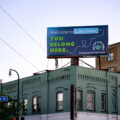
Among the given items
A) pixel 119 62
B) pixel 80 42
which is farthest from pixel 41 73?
pixel 119 62

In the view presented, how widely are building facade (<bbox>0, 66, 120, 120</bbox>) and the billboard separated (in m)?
3.10

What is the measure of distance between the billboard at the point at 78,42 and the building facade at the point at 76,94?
10.2 feet

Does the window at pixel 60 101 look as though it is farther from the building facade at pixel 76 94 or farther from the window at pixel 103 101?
the window at pixel 103 101

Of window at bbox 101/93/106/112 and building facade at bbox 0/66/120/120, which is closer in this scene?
building facade at bbox 0/66/120/120

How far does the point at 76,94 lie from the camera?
41875 millimetres

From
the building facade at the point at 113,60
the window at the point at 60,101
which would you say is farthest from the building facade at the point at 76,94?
the building facade at the point at 113,60

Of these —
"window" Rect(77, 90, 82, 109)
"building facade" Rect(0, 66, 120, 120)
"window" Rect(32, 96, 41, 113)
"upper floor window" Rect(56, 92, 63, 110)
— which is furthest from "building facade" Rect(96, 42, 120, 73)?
"window" Rect(77, 90, 82, 109)

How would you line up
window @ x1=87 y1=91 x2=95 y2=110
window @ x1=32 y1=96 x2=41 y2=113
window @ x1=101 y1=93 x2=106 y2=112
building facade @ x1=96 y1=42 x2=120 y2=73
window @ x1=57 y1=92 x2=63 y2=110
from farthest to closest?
building facade @ x1=96 y1=42 x2=120 y2=73, window @ x1=32 y1=96 x2=41 y2=113, window @ x1=101 y1=93 x2=106 y2=112, window @ x1=57 y1=92 x2=63 y2=110, window @ x1=87 y1=91 x2=95 y2=110

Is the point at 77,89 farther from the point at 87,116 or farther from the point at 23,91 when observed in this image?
the point at 23,91

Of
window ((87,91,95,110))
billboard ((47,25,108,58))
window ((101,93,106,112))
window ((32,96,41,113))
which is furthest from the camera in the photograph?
window ((32,96,41,113))

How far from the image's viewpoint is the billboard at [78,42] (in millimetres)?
46594

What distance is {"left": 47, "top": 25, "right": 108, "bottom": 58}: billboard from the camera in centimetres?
4659

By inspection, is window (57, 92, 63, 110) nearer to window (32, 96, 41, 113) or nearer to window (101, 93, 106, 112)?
window (32, 96, 41, 113)

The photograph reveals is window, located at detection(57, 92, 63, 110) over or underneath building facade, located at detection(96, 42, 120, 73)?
underneath
